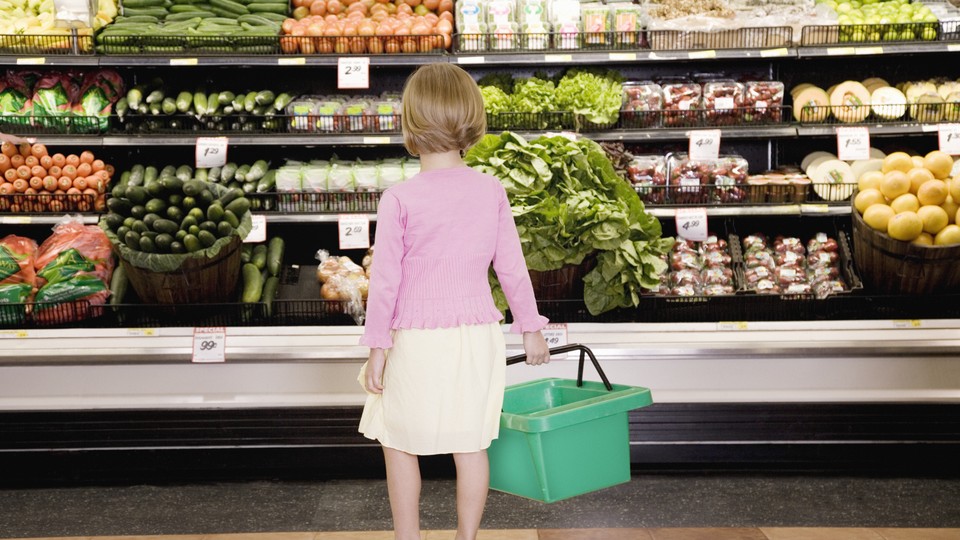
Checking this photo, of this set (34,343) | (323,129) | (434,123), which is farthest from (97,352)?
(434,123)

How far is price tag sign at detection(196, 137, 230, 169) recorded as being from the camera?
3.92 metres

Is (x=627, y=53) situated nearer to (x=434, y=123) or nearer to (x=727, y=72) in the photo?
(x=727, y=72)

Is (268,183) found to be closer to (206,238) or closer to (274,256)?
(274,256)

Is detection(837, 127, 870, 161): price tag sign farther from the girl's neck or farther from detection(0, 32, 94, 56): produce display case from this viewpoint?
detection(0, 32, 94, 56): produce display case

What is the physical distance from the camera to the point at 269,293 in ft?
12.3

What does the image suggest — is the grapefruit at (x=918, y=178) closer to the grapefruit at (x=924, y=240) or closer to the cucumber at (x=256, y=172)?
the grapefruit at (x=924, y=240)

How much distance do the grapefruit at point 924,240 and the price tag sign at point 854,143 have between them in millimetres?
616

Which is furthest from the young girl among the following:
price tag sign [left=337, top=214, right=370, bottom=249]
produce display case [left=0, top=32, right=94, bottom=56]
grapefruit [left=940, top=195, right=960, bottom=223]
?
produce display case [left=0, top=32, right=94, bottom=56]

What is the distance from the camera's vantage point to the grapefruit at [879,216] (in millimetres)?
3387

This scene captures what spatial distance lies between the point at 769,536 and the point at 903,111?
2.26 metres

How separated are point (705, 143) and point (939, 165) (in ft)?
3.08

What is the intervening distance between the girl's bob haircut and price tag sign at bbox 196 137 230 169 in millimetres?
2028

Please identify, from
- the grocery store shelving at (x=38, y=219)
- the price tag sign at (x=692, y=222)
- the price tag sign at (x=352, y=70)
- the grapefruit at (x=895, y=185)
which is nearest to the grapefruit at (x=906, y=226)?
the grapefruit at (x=895, y=185)

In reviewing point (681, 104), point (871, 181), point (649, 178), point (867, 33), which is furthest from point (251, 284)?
point (867, 33)
